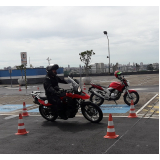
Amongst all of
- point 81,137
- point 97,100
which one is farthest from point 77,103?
point 97,100

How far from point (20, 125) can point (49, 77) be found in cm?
196

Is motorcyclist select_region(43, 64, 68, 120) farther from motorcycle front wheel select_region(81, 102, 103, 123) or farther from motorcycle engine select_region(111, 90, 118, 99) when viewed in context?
motorcycle engine select_region(111, 90, 118, 99)

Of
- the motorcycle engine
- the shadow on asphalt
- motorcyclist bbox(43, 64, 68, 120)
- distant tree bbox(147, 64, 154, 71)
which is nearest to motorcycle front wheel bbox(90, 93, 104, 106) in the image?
the motorcycle engine

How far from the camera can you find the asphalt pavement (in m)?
5.55

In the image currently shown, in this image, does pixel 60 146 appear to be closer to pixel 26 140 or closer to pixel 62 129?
pixel 26 140

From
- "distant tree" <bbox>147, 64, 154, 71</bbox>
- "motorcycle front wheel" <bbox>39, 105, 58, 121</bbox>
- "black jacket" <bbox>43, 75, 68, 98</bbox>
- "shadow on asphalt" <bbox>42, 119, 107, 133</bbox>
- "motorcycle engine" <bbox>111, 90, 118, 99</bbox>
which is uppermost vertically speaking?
"distant tree" <bbox>147, 64, 154, 71</bbox>

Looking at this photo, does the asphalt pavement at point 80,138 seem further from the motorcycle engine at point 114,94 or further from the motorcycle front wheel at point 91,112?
the motorcycle engine at point 114,94

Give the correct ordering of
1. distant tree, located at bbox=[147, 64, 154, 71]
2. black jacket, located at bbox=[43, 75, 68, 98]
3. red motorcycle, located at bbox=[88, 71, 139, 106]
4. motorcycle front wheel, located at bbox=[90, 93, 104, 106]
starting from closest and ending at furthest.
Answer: black jacket, located at bbox=[43, 75, 68, 98] → red motorcycle, located at bbox=[88, 71, 139, 106] → motorcycle front wheel, located at bbox=[90, 93, 104, 106] → distant tree, located at bbox=[147, 64, 154, 71]

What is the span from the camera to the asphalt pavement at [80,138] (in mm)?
5547

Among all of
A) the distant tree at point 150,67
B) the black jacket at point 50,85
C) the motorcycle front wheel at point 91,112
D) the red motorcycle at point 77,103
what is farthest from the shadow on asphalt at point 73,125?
the distant tree at point 150,67

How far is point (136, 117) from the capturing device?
891 cm

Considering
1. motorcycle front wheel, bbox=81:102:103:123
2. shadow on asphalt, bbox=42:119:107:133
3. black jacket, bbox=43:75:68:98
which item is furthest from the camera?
black jacket, bbox=43:75:68:98

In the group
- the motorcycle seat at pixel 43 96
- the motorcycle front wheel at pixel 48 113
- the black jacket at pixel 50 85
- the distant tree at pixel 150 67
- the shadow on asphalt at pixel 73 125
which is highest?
the distant tree at pixel 150 67

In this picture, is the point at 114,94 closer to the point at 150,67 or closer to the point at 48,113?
the point at 48,113
